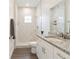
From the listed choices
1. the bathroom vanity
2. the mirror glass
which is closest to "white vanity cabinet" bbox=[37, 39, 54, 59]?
the bathroom vanity

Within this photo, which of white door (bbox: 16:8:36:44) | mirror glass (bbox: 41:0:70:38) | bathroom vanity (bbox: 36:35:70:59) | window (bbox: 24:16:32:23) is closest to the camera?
bathroom vanity (bbox: 36:35:70:59)

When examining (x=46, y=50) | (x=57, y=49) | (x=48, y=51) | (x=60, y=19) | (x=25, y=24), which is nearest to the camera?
(x=57, y=49)

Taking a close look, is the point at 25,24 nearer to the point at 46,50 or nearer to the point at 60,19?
the point at 60,19

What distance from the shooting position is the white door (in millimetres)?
8484

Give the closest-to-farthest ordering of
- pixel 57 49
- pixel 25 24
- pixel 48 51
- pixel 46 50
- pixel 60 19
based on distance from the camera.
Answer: pixel 57 49, pixel 48 51, pixel 46 50, pixel 60 19, pixel 25 24

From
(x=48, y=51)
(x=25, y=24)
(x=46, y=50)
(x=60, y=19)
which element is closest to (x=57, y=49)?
(x=48, y=51)

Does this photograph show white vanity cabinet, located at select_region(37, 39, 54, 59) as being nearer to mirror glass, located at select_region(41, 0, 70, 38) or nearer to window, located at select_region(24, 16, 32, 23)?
mirror glass, located at select_region(41, 0, 70, 38)

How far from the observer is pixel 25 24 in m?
8.61

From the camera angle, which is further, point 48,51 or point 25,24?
point 25,24
